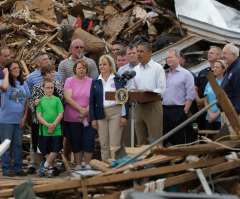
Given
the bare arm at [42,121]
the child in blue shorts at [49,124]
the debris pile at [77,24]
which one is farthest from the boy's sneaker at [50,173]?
the debris pile at [77,24]

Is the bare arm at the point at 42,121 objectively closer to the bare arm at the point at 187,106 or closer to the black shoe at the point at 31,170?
the black shoe at the point at 31,170

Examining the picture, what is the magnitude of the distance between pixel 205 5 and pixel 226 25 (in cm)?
79

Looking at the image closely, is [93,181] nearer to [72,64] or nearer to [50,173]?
[50,173]

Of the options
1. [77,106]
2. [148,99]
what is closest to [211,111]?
[148,99]

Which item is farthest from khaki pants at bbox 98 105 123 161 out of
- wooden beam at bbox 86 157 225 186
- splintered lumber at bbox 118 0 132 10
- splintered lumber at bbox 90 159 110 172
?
splintered lumber at bbox 118 0 132 10

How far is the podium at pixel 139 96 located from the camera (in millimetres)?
8180

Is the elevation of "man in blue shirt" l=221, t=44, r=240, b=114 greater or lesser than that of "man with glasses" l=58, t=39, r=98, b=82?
lesser

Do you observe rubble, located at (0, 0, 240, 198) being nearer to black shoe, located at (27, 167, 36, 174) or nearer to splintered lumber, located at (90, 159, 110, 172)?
black shoe, located at (27, 167, 36, 174)

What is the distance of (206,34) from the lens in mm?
12867

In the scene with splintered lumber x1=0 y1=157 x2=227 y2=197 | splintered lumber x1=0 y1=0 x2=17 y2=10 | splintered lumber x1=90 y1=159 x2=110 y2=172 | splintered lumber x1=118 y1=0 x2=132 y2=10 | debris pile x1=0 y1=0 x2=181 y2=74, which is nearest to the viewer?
splintered lumber x1=0 y1=157 x2=227 y2=197

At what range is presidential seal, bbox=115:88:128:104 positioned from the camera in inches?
327

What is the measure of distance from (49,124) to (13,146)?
757mm

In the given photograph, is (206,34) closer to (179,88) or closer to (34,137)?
(179,88)

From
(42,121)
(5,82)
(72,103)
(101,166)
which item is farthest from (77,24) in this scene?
(101,166)
